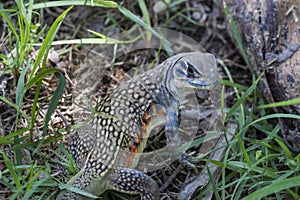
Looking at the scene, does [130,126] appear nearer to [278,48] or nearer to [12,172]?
[12,172]

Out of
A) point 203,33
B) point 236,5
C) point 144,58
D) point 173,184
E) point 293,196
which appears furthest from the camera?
point 203,33

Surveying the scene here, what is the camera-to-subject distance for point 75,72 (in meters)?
4.96

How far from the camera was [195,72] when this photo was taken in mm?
3939

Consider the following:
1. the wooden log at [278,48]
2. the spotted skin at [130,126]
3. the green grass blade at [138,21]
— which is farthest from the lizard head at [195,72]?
the green grass blade at [138,21]

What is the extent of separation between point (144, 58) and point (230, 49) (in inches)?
36.1

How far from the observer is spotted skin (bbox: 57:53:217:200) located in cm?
383

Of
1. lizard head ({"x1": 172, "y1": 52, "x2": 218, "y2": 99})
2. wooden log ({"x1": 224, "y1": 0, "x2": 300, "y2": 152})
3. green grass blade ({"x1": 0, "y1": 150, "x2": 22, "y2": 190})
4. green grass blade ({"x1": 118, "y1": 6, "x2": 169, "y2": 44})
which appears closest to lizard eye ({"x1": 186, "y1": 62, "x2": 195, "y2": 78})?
lizard head ({"x1": 172, "y1": 52, "x2": 218, "y2": 99})

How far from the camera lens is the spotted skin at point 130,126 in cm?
383

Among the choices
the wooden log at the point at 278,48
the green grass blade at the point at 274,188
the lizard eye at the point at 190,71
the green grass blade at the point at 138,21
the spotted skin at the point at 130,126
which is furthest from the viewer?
the green grass blade at the point at 138,21

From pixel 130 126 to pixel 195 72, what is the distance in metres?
0.64

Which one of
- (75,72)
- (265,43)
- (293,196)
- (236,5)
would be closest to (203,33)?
(236,5)

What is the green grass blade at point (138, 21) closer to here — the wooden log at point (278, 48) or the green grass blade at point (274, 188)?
the wooden log at point (278, 48)

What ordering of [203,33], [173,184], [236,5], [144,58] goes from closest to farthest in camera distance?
[173,184], [236,5], [144,58], [203,33]

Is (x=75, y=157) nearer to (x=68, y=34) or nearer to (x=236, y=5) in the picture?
(x=68, y=34)
